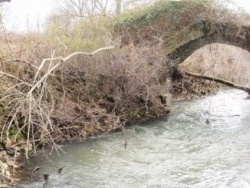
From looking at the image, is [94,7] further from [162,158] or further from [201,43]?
[162,158]

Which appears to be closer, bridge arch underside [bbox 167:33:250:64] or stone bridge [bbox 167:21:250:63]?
stone bridge [bbox 167:21:250:63]

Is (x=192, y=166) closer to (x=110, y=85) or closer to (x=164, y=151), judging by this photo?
(x=164, y=151)

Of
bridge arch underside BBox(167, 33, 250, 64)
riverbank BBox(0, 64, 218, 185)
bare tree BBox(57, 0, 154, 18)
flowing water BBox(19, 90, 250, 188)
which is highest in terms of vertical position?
bare tree BBox(57, 0, 154, 18)

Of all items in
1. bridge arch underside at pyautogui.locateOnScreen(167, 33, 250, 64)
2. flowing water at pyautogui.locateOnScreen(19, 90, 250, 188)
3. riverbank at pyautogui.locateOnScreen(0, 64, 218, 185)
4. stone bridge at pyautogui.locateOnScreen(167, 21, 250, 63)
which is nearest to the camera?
flowing water at pyautogui.locateOnScreen(19, 90, 250, 188)

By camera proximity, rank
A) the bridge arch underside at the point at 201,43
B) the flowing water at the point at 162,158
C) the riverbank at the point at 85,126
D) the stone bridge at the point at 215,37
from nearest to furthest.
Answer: the flowing water at the point at 162,158, the riverbank at the point at 85,126, the stone bridge at the point at 215,37, the bridge arch underside at the point at 201,43

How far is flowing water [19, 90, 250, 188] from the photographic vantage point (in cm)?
809

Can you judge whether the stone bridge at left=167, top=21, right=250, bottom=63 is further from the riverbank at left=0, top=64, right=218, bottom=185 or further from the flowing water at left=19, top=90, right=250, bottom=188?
the flowing water at left=19, top=90, right=250, bottom=188

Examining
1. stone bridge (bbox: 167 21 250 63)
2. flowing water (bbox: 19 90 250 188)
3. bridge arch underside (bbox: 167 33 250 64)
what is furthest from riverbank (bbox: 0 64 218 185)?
stone bridge (bbox: 167 21 250 63)

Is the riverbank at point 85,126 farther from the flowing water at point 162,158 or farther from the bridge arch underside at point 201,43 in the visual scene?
the bridge arch underside at point 201,43

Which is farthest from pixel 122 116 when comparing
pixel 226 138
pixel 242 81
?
pixel 242 81

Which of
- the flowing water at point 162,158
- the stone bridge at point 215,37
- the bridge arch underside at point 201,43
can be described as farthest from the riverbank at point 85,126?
the stone bridge at point 215,37

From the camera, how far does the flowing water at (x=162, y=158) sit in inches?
318

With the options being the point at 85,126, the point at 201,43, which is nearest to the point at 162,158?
the point at 85,126

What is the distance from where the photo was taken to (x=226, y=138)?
1163 cm
